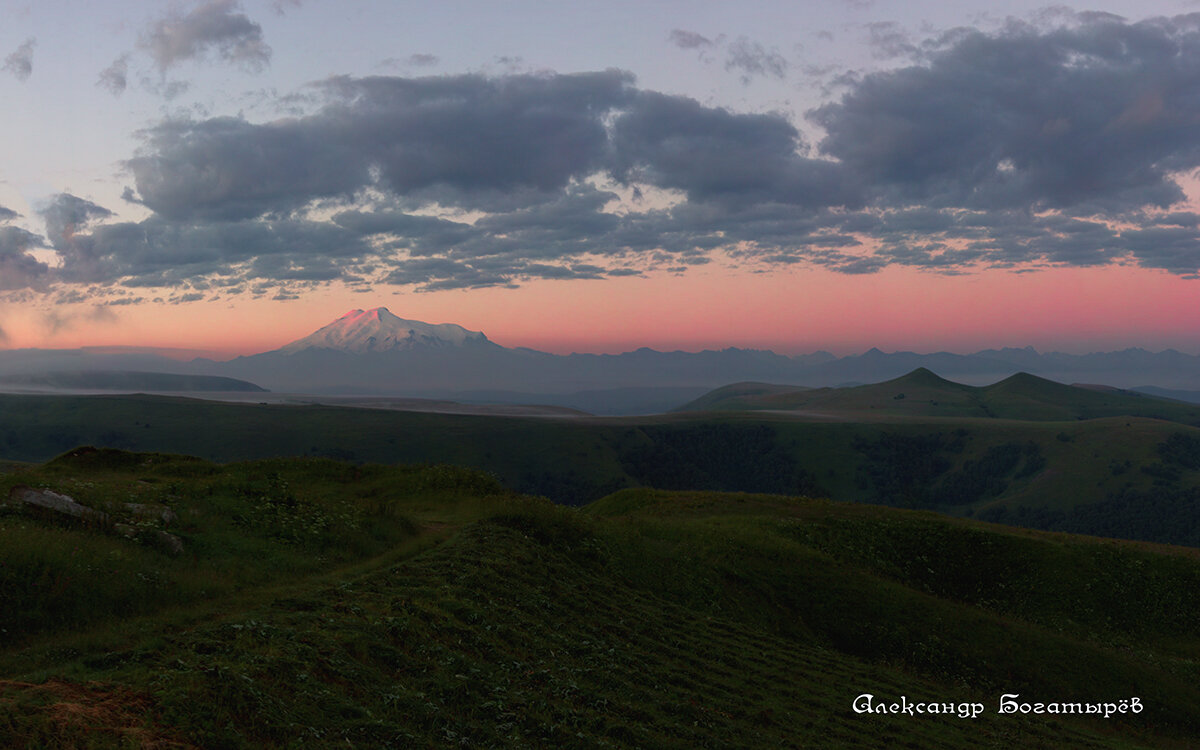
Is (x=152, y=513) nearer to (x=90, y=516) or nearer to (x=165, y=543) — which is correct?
(x=90, y=516)

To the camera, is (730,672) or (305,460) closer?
(730,672)

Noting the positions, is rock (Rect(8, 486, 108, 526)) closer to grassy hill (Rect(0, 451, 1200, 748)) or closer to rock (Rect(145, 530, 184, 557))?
grassy hill (Rect(0, 451, 1200, 748))

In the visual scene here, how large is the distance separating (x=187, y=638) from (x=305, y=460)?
114ft

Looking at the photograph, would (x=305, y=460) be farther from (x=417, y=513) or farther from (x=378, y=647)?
(x=378, y=647)

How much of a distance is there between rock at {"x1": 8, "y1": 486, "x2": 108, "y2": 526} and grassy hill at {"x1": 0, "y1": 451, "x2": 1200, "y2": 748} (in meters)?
0.83

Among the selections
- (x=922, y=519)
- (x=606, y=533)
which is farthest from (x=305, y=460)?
(x=922, y=519)

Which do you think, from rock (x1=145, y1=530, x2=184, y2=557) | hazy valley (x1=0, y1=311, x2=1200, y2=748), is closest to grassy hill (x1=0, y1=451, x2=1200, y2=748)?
hazy valley (x1=0, y1=311, x2=1200, y2=748)

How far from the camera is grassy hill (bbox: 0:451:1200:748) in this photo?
12320 mm

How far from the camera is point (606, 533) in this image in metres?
35.1

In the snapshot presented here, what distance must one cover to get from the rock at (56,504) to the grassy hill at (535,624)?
825 millimetres

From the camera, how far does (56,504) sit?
22.2 metres

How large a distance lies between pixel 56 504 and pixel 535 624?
17.2 meters

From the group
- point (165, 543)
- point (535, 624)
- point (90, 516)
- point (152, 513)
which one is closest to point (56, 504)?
point (90, 516)

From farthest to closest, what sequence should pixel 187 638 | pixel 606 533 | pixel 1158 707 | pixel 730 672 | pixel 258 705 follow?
pixel 606 533
pixel 1158 707
pixel 730 672
pixel 187 638
pixel 258 705
